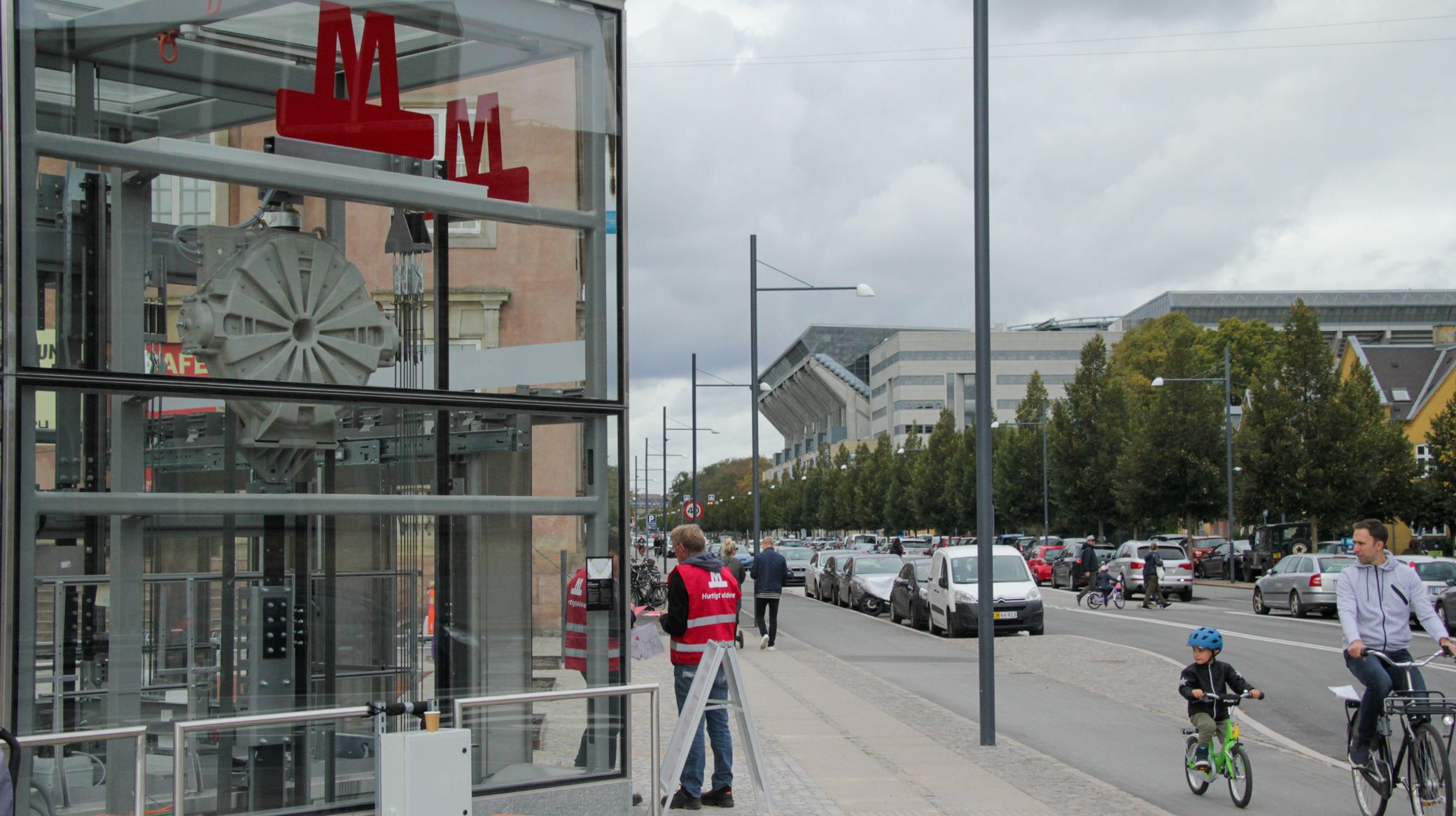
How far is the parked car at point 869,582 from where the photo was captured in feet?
114

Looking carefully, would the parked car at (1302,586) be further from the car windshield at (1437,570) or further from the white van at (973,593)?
the white van at (973,593)

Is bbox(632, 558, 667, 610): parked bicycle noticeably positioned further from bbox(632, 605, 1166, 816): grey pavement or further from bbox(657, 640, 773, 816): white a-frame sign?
bbox(657, 640, 773, 816): white a-frame sign

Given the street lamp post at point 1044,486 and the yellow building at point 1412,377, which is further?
the yellow building at point 1412,377

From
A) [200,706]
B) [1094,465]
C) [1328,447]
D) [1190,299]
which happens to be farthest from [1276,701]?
[1190,299]

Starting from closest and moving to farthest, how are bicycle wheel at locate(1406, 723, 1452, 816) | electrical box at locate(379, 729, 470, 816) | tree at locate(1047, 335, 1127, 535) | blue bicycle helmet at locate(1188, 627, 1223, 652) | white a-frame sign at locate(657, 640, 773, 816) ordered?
electrical box at locate(379, 729, 470, 816), white a-frame sign at locate(657, 640, 773, 816), bicycle wheel at locate(1406, 723, 1452, 816), blue bicycle helmet at locate(1188, 627, 1223, 652), tree at locate(1047, 335, 1127, 535)

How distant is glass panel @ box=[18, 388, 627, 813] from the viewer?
20.3ft

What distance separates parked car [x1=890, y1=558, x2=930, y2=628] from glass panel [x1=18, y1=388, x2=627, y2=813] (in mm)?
21584

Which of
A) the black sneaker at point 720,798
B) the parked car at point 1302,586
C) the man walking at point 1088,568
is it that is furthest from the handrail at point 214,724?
the man walking at point 1088,568

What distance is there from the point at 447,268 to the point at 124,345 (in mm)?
1600

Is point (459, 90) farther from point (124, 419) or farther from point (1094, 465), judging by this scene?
point (1094, 465)

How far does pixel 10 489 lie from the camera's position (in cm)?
578

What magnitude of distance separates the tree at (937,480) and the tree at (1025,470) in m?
8.93

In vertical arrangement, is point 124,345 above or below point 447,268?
below

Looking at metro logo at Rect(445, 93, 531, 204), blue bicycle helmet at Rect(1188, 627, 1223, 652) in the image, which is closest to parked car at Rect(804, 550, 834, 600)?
blue bicycle helmet at Rect(1188, 627, 1223, 652)
